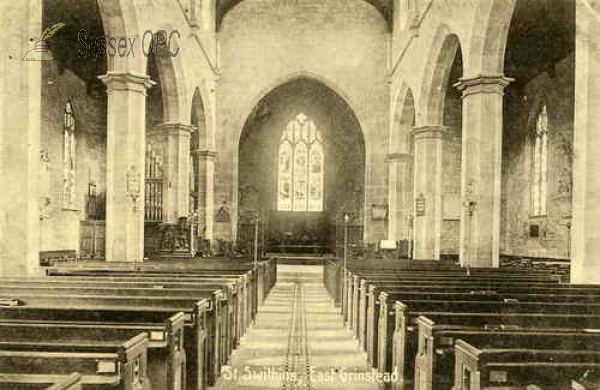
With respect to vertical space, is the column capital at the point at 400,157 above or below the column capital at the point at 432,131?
below

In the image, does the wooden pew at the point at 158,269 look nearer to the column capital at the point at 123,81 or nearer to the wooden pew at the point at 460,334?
the column capital at the point at 123,81

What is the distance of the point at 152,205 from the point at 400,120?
9.67 m

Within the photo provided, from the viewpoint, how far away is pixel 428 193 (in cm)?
1650

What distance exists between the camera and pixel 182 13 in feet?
55.4

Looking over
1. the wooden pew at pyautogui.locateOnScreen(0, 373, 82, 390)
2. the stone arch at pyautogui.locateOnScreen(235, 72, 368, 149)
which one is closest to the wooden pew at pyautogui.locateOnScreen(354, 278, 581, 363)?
the wooden pew at pyautogui.locateOnScreen(0, 373, 82, 390)

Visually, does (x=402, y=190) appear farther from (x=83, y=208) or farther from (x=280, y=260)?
(x=83, y=208)

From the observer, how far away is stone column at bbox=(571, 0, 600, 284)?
7.77m

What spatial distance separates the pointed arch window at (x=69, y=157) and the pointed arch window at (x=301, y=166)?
9.55 meters

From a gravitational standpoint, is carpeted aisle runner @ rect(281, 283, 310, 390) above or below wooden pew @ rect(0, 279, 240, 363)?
below

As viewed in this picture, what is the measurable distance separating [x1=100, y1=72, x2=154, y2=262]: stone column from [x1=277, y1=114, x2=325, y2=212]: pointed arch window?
14732 mm

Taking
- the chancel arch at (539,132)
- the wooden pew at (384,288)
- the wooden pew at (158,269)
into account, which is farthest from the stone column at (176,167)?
the wooden pew at (384,288)

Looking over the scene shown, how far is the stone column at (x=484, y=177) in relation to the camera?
11.5 metres

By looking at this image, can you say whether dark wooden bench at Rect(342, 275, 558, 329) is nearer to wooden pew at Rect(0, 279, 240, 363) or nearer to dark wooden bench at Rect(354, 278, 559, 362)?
dark wooden bench at Rect(354, 278, 559, 362)

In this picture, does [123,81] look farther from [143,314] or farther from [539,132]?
[539,132]
